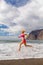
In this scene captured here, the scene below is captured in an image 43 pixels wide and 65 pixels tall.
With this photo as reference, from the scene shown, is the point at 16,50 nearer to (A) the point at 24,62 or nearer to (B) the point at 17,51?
(B) the point at 17,51

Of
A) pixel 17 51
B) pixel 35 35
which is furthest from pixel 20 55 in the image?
pixel 35 35

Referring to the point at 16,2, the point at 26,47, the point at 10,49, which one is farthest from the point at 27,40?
the point at 16,2

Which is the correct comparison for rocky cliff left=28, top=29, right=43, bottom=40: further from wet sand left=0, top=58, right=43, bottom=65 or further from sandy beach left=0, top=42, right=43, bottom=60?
wet sand left=0, top=58, right=43, bottom=65

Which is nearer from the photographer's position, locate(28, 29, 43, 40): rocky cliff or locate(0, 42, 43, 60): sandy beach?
locate(0, 42, 43, 60): sandy beach

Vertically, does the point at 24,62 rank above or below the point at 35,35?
below

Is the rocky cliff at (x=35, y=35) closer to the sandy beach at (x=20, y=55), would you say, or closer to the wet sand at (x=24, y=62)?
the sandy beach at (x=20, y=55)

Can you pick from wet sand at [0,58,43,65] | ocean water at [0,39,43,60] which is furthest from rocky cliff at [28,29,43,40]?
wet sand at [0,58,43,65]

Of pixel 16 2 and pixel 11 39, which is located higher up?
pixel 16 2

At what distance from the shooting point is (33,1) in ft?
9.05

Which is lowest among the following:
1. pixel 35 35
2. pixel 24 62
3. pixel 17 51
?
pixel 24 62

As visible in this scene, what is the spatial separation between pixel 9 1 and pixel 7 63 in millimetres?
859

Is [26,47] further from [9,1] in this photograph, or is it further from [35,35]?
[9,1]

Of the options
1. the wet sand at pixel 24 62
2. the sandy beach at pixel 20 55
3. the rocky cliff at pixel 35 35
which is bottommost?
the wet sand at pixel 24 62

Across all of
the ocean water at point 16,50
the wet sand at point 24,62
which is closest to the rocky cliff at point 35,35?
the ocean water at point 16,50
